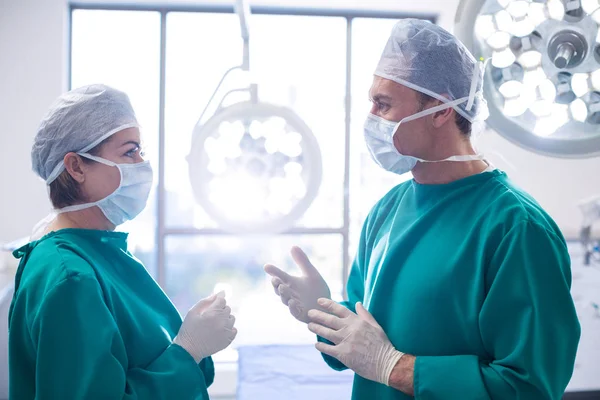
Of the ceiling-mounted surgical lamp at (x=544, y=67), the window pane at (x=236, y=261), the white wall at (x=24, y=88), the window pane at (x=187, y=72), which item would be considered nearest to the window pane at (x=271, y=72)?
the window pane at (x=187, y=72)

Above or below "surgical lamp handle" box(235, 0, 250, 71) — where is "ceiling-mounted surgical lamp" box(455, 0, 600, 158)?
below

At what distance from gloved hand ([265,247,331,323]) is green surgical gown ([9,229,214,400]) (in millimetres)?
282

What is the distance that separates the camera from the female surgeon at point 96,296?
0.87 metres

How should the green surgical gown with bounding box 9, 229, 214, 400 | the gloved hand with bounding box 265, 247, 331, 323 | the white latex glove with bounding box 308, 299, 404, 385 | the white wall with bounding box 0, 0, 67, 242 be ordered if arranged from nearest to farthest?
the green surgical gown with bounding box 9, 229, 214, 400
the white latex glove with bounding box 308, 299, 404, 385
the gloved hand with bounding box 265, 247, 331, 323
the white wall with bounding box 0, 0, 67, 242

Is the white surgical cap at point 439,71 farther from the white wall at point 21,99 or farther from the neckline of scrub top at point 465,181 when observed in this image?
the white wall at point 21,99

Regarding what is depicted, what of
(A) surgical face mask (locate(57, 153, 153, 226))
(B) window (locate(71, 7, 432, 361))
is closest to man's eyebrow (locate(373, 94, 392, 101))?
(A) surgical face mask (locate(57, 153, 153, 226))

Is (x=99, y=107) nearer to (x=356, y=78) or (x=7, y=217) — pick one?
(x=7, y=217)

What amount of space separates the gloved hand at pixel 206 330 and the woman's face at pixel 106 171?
320mm

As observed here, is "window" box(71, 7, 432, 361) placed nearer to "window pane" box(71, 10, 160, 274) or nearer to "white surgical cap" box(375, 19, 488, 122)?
"window pane" box(71, 10, 160, 274)

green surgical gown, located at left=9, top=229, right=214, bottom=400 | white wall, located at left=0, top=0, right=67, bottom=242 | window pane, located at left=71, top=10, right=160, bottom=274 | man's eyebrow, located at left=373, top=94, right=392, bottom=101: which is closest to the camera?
green surgical gown, located at left=9, top=229, right=214, bottom=400

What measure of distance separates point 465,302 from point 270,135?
0.57 meters

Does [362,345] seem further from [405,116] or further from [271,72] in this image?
[271,72]

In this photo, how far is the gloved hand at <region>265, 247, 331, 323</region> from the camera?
1.33m

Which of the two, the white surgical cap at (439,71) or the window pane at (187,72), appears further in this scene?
the window pane at (187,72)
